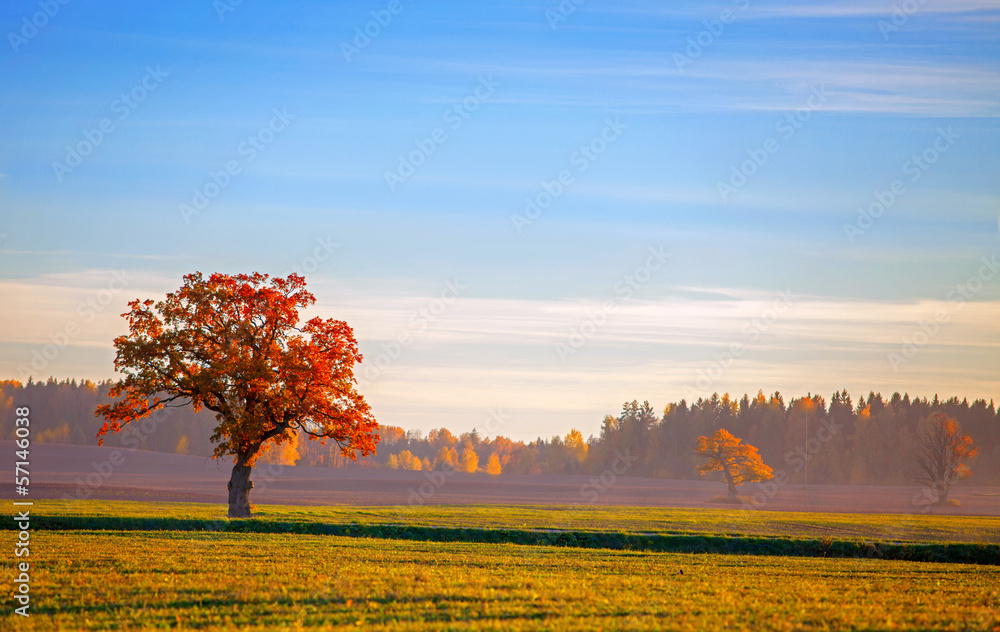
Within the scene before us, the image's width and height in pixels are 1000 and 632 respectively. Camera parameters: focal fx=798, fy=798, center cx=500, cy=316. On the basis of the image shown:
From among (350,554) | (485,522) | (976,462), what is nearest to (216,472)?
(485,522)

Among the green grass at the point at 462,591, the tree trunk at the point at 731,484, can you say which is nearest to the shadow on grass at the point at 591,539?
the green grass at the point at 462,591

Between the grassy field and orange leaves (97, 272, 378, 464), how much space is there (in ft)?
34.0

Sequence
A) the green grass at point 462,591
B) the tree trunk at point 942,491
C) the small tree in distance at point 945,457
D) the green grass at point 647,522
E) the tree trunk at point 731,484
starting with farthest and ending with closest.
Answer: the small tree in distance at point 945,457 < the tree trunk at point 942,491 < the tree trunk at point 731,484 < the green grass at point 647,522 < the green grass at point 462,591

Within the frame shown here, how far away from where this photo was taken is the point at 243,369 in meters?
39.6

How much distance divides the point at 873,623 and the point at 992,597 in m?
6.90

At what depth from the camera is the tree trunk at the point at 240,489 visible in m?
40.9

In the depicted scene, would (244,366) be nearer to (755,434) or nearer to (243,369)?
(243,369)

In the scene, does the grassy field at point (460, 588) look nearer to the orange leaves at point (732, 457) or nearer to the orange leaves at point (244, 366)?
the orange leaves at point (244, 366)

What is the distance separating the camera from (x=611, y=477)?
15488cm

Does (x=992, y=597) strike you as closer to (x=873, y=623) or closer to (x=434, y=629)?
(x=873, y=623)

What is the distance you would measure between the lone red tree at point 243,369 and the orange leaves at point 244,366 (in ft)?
0.17

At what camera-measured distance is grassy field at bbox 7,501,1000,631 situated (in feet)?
46.1

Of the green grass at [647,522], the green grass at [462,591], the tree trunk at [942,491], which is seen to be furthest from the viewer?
the tree trunk at [942,491]

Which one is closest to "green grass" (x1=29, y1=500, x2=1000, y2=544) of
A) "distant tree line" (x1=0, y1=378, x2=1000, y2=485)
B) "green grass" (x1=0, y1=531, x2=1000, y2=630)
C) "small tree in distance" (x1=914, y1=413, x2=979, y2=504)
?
"green grass" (x1=0, y1=531, x2=1000, y2=630)
